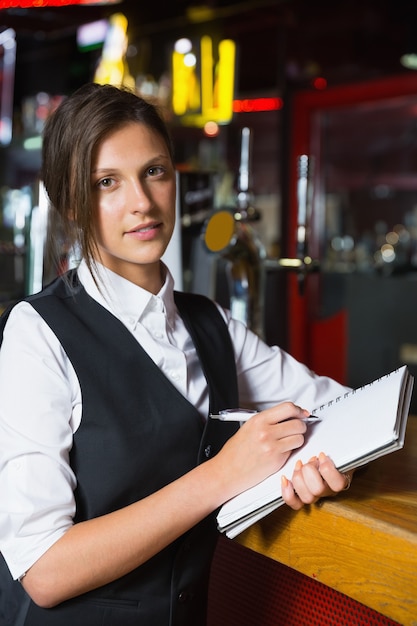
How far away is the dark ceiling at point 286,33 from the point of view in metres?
4.25

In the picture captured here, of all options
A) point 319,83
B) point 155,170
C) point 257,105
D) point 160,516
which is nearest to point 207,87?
point 319,83

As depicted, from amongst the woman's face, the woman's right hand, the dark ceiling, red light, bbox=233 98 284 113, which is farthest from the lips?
red light, bbox=233 98 284 113

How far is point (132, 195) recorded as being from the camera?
1.09 metres

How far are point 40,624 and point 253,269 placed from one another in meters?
1.04

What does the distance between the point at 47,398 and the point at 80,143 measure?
14.0 inches

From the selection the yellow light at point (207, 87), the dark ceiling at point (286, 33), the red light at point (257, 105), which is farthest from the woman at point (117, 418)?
the red light at point (257, 105)

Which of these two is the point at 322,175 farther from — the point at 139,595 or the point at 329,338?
the point at 139,595

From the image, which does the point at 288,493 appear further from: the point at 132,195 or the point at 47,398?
the point at 132,195

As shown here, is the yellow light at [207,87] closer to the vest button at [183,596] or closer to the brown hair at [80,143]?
the brown hair at [80,143]

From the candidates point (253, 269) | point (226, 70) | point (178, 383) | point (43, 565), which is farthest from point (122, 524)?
point (226, 70)

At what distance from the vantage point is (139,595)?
1.04 meters

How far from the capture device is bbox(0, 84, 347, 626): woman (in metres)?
0.93

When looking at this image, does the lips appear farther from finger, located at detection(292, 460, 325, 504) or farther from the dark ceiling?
the dark ceiling

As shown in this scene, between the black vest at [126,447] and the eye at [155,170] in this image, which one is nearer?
the black vest at [126,447]
